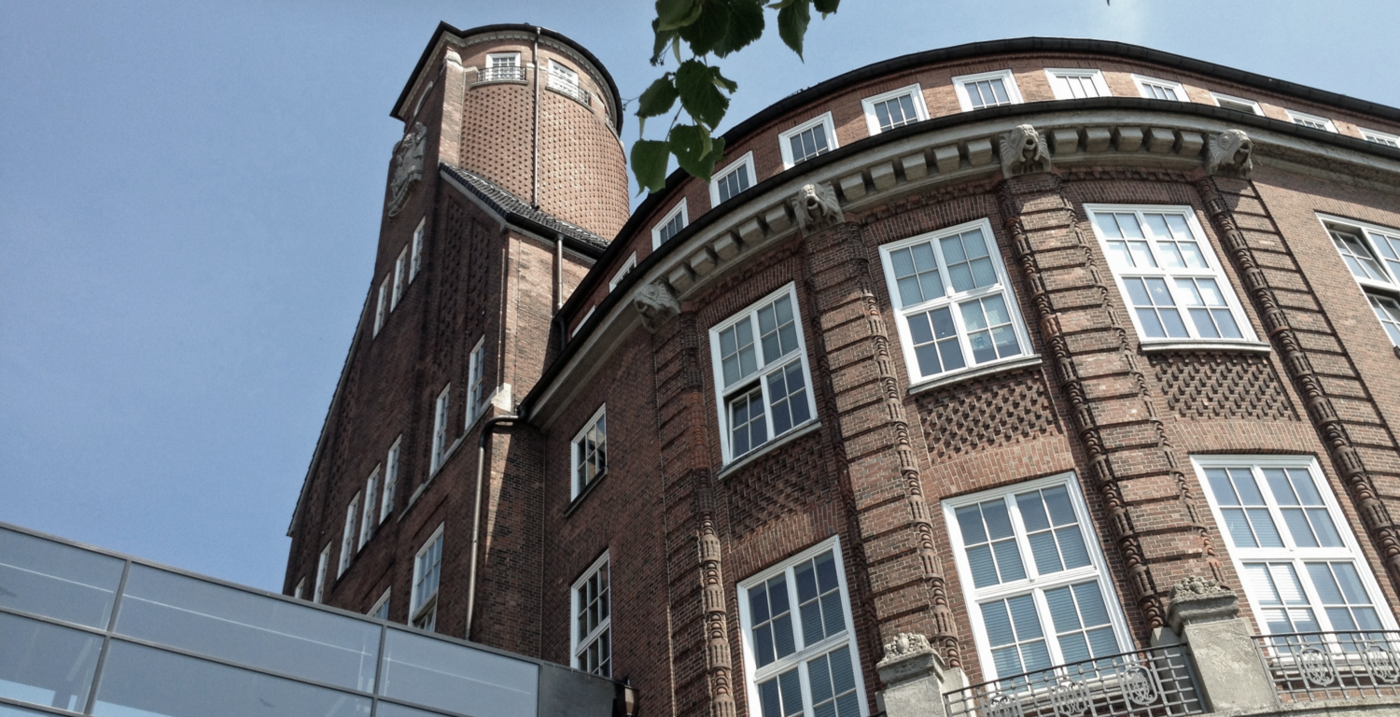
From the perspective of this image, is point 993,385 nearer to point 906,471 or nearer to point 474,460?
point 906,471

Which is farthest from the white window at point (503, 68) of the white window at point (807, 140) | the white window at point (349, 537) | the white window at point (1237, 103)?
the white window at point (1237, 103)

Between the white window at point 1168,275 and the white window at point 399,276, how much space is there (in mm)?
19434

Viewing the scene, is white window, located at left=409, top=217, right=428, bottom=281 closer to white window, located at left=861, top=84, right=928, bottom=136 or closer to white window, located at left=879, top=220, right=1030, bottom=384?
white window, located at left=861, top=84, right=928, bottom=136

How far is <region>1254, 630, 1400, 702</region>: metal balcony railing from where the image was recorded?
487 inches

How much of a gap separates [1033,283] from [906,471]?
11.2ft

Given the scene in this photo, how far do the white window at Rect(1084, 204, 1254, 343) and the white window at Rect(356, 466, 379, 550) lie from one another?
55.7 feet

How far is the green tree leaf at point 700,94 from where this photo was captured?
6.23 m

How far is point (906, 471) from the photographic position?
15.5 m

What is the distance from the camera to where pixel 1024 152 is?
1806 cm

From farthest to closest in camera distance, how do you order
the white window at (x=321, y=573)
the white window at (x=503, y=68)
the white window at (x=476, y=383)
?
1. the white window at (x=503, y=68)
2. the white window at (x=321, y=573)
3. the white window at (x=476, y=383)

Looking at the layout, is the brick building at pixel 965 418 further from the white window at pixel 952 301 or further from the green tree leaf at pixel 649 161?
the green tree leaf at pixel 649 161

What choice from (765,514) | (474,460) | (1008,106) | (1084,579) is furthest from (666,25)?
(474,460)

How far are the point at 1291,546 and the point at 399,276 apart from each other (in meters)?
23.9

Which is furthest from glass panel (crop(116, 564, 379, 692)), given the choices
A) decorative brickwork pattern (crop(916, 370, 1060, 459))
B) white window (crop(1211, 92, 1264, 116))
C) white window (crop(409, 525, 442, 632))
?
white window (crop(1211, 92, 1264, 116))
